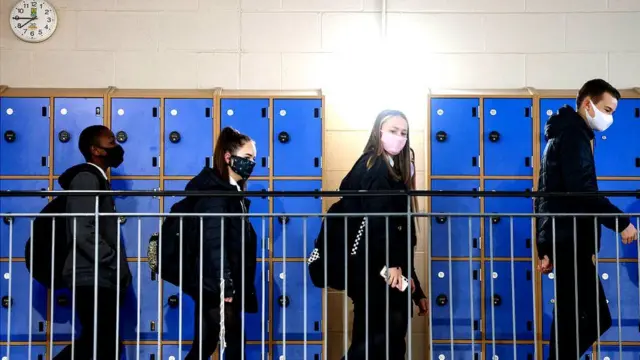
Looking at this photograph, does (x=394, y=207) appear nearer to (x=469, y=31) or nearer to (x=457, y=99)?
(x=457, y=99)

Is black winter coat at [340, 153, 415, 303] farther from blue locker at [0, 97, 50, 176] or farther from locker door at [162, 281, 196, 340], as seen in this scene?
blue locker at [0, 97, 50, 176]

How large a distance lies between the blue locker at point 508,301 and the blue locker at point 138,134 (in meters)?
2.32

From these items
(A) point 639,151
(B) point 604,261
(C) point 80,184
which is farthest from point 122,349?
(A) point 639,151

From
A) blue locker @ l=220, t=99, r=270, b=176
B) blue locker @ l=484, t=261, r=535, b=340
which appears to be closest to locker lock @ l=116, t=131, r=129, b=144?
blue locker @ l=220, t=99, r=270, b=176

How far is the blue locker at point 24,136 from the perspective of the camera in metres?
6.77

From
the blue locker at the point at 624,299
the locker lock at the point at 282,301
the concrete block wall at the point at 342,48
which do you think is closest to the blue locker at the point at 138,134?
the concrete block wall at the point at 342,48

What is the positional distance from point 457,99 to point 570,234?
1886 millimetres

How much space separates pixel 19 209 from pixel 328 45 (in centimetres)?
244

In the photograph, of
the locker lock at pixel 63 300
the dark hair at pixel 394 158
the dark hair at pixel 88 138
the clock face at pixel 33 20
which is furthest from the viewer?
the clock face at pixel 33 20

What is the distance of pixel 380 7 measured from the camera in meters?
7.47

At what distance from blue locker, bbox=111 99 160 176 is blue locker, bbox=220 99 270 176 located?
0.46m

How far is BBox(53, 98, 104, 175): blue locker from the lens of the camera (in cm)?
679

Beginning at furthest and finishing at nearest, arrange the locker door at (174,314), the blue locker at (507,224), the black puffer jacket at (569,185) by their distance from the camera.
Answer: the blue locker at (507,224)
the locker door at (174,314)
the black puffer jacket at (569,185)

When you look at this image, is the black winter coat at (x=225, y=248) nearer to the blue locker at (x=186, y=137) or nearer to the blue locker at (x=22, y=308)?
the blue locker at (x=186, y=137)
